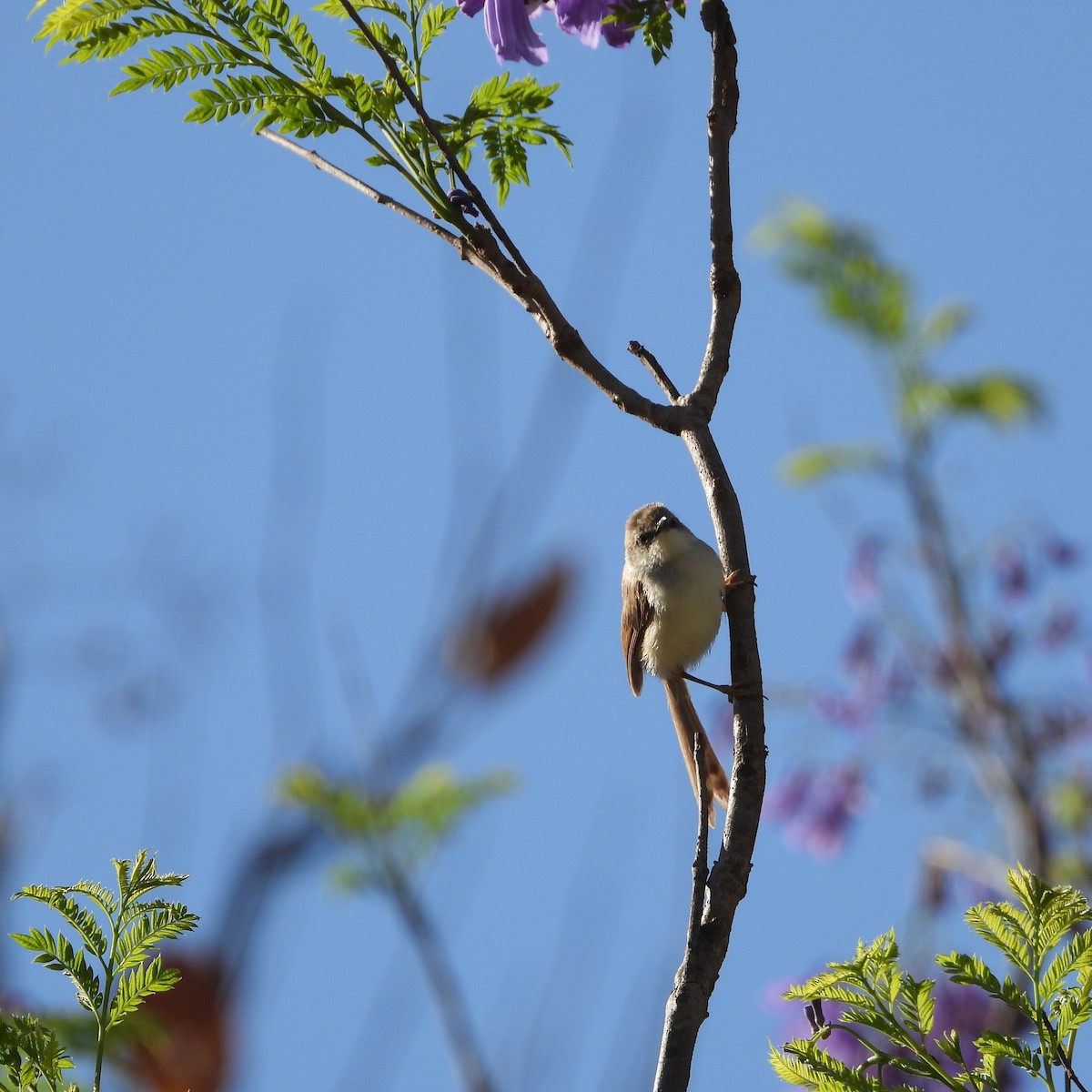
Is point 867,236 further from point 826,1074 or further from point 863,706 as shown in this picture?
point 826,1074

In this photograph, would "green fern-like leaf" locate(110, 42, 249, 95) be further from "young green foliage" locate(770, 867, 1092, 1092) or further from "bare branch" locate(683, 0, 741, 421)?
"young green foliage" locate(770, 867, 1092, 1092)

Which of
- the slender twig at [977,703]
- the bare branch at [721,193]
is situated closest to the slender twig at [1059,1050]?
the bare branch at [721,193]

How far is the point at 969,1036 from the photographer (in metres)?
4.50

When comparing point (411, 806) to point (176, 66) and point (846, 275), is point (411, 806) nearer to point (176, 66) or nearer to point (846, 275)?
point (176, 66)

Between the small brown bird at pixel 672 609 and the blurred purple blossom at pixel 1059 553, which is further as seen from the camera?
the blurred purple blossom at pixel 1059 553

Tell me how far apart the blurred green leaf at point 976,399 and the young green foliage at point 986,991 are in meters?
7.32

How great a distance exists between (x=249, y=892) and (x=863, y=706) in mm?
7748

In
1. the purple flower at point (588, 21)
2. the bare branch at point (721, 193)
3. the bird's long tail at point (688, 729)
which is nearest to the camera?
the bare branch at point (721, 193)

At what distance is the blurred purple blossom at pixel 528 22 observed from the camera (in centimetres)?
227

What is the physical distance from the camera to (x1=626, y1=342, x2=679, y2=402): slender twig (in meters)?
2.07

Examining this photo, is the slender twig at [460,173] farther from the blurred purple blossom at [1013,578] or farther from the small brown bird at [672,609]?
the blurred purple blossom at [1013,578]

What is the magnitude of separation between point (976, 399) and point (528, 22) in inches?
280

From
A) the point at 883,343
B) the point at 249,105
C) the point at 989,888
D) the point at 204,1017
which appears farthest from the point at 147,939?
the point at 883,343

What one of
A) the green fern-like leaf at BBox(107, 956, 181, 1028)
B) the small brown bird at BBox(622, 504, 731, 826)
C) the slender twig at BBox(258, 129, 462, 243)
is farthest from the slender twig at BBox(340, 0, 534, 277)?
Answer: the small brown bird at BBox(622, 504, 731, 826)
